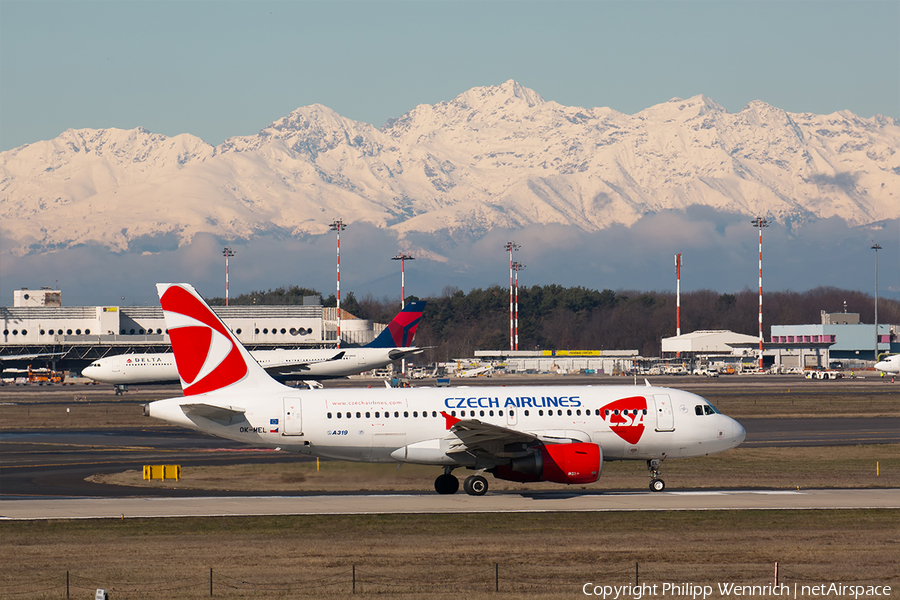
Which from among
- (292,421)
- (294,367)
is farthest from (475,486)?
(294,367)

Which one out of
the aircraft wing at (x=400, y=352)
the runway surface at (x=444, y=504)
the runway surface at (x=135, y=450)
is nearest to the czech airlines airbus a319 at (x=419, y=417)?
the runway surface at (x=444, y=504)

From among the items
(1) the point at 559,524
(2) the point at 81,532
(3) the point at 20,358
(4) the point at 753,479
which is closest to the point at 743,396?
(4) the point at 753,479

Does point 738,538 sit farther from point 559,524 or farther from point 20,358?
point 20,358

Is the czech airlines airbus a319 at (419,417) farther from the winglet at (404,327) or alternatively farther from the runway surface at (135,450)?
the winglet at (404,327)

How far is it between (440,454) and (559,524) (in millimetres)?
7427

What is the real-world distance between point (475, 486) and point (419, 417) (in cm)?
340

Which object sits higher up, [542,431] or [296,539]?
[542,431]

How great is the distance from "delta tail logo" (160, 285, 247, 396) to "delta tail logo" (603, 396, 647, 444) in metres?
14.4

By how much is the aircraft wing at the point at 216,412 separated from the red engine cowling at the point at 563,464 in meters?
10.7

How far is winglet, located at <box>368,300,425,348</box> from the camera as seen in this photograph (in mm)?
104188

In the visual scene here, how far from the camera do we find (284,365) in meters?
107

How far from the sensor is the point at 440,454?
36625mm
